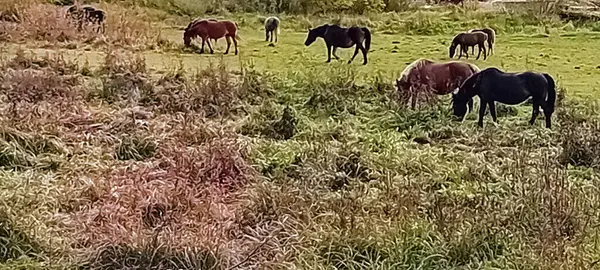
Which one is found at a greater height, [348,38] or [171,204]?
[171,204]

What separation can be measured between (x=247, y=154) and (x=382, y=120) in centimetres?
156

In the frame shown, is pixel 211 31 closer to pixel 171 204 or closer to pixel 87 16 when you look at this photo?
pixel 87 16

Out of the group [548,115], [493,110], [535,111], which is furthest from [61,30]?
[548,115]

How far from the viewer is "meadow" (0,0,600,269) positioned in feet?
11.2

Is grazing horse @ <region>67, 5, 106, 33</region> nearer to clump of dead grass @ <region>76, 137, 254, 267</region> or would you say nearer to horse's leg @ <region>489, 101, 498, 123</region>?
clump of dead grass @ <region>76, 137, 254, 267</region>

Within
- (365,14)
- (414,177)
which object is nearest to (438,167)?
Result: (414,177)

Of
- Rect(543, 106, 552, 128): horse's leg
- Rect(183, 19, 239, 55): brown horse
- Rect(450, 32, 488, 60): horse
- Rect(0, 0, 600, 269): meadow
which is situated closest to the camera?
Rect(0, 0, 600, 269): meadow

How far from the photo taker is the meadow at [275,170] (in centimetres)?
341

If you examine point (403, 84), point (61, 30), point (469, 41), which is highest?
point (403, 84)

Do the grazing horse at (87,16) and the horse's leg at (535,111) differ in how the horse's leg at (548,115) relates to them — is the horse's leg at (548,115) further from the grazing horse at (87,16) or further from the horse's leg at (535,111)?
the grazing horse at (87,16)

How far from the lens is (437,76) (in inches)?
269

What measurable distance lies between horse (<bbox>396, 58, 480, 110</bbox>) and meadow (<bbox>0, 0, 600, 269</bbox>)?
0.15 metres

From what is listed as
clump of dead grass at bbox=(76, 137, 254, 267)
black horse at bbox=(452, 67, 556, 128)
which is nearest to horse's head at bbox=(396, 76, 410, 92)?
black horse at bbox=(452, 67, 556, 128)

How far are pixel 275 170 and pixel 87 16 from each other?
6.47 m
